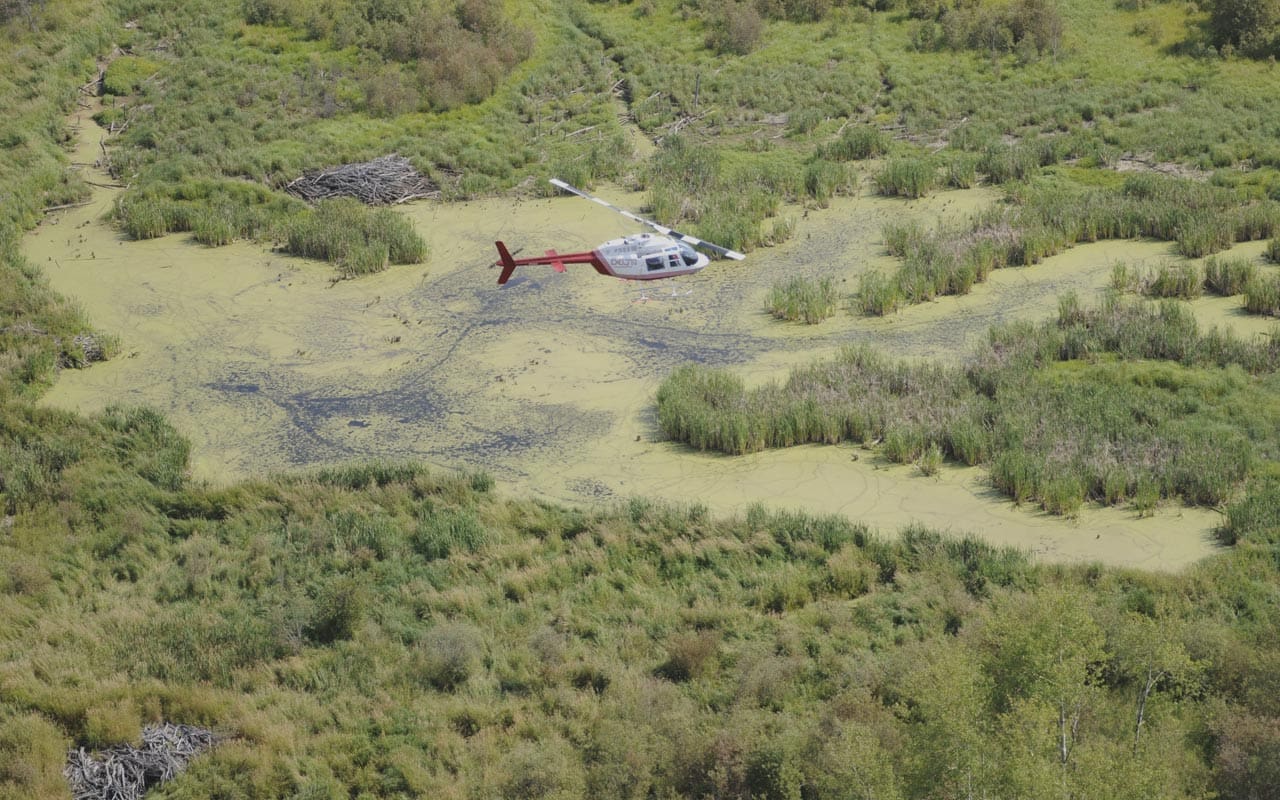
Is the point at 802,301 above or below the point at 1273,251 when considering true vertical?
below

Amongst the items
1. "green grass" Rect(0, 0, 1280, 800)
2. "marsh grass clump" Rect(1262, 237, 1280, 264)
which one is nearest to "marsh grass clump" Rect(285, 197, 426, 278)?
"green grass" Rect(0, 0, 1280, 800)

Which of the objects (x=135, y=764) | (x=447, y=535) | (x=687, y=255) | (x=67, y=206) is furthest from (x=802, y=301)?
(x=67, y=206)

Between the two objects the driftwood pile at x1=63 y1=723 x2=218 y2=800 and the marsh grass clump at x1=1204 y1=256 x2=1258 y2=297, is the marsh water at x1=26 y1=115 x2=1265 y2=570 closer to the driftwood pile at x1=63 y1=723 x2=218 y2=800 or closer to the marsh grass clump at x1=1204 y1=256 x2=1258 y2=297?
the marsh grass clump at x1=1204 y1=256 x2=1258 y2=297

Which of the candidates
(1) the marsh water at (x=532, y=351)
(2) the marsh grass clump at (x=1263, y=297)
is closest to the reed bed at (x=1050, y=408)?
(1) the marsh water at (x=532, y=351)

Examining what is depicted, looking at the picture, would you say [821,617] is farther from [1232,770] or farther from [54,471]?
[54,471]

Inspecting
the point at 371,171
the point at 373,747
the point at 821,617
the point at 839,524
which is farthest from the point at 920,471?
the point at 371,171

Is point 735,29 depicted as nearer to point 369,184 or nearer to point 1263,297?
point 369,184
